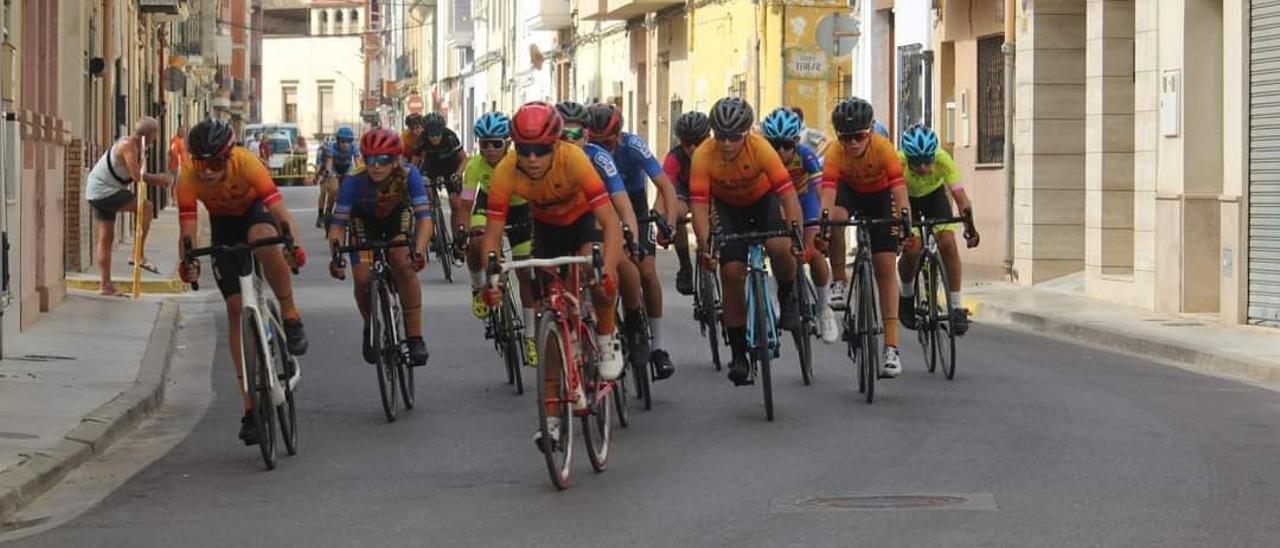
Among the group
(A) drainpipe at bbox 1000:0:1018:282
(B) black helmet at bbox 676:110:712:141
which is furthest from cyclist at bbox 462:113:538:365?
(A) drainpipe at bbox 1000:0:1018:282

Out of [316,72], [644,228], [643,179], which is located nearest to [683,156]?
[643,179]

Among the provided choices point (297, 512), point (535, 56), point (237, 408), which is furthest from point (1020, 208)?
point (535, 56)

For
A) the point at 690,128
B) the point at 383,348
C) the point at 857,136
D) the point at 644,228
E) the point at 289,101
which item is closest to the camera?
the point at 383,348

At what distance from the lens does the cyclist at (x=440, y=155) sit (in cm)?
2334

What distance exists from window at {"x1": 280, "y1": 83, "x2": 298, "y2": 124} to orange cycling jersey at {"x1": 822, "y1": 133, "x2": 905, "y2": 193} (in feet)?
406

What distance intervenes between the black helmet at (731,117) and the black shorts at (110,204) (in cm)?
1141

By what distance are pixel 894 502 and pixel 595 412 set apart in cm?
171

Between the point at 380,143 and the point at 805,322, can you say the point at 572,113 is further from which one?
the point at 805,322

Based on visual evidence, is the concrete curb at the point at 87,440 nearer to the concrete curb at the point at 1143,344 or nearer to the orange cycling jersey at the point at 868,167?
the orange cycling jersey at the point at 868,167

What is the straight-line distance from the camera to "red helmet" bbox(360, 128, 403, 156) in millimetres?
13758

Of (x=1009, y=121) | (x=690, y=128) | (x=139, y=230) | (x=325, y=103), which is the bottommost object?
(x=139, y=230)

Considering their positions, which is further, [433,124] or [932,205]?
[433,124]

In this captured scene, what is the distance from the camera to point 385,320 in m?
13.7

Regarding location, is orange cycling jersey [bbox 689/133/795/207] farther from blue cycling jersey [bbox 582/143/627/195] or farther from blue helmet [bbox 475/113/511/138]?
blue helmet [bbox 475/113/511/138]
